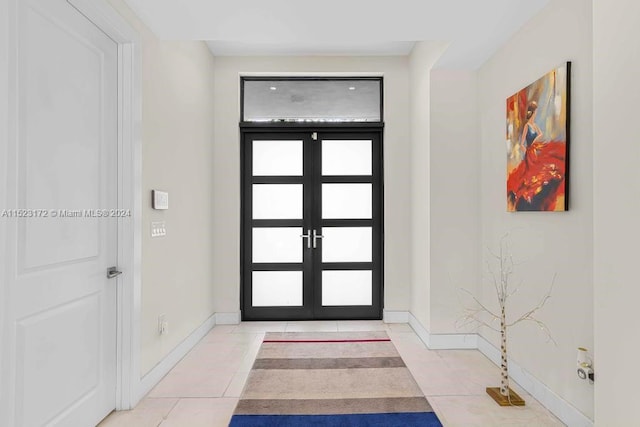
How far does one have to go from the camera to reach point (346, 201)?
4688 mm

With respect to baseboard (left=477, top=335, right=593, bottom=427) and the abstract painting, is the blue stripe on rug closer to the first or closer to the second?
baseboard (left=477, top=335, right=593, bottom=427)

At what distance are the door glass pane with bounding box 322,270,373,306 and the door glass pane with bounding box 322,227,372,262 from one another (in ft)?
0.53

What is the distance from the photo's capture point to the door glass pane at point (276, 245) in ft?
15.3

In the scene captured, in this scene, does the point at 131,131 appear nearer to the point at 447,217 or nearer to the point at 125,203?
the point at 125,203

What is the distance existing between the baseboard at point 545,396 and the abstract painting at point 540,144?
1.11m

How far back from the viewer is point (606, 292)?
68.9 inches

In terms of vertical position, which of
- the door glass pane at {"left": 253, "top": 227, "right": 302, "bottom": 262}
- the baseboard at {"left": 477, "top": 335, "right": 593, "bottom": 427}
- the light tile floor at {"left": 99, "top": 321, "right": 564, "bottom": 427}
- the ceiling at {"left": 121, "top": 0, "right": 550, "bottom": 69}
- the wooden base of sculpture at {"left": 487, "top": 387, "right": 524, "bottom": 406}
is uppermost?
the ceiling at {"left": 121, "top": 0, "right": 550, "bottom": 69}

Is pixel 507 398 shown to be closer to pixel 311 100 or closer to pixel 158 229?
pixel 158 229

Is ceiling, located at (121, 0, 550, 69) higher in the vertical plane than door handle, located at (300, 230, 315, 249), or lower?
higher

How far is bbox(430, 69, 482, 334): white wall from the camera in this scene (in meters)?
3.65

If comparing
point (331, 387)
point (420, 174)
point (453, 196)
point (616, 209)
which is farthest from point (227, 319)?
point (616, 209)

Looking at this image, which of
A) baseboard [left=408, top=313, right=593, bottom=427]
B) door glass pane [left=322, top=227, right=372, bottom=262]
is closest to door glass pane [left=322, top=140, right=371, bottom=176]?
door glass pane [left=322, top=227, right=372, bottom=262]

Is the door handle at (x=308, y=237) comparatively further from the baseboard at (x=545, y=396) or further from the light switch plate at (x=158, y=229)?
the baseboard at (x=545, y=396)

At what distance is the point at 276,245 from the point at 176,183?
1.64 meters
